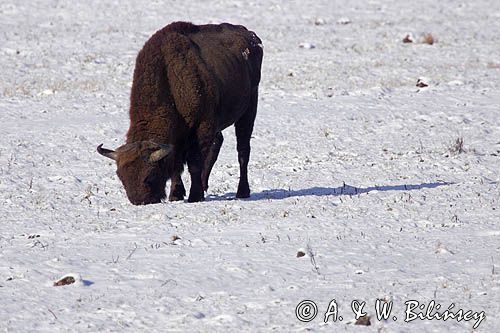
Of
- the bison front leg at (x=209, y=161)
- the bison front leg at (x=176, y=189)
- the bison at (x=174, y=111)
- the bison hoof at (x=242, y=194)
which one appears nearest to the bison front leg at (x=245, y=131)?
the bison front leg at (x=209, y=161)

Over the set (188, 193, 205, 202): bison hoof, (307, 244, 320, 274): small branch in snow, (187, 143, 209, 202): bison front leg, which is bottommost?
(188, 193, 205, 202): bison hoof

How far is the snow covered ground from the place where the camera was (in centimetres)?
788

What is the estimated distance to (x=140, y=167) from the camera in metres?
11.5

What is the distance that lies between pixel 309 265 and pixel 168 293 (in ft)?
4.87

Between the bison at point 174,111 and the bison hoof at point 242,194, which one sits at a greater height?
the bison at point 174,111

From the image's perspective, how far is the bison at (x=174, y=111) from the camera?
37.9 ft

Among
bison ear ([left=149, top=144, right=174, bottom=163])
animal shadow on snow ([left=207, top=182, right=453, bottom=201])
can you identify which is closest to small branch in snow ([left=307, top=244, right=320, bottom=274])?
bison ear ([left=149, top=144, right=174, bottom=163])

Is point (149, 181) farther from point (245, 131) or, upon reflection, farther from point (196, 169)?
point (245, 131)

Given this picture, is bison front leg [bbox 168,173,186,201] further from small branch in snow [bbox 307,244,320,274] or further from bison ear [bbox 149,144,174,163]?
small branch in snow [bbox 307,244,320,274]

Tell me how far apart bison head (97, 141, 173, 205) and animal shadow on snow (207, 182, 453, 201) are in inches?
50.1

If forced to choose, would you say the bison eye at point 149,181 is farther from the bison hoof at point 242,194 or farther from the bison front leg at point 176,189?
the bison hoof at point 242,194

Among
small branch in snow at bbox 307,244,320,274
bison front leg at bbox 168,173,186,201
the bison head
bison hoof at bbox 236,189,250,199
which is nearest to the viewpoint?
small branch in snow at bbox 307,244,320,274

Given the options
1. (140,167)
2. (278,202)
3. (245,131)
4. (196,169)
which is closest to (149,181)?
(140,167)

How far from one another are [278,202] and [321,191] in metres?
1.18
